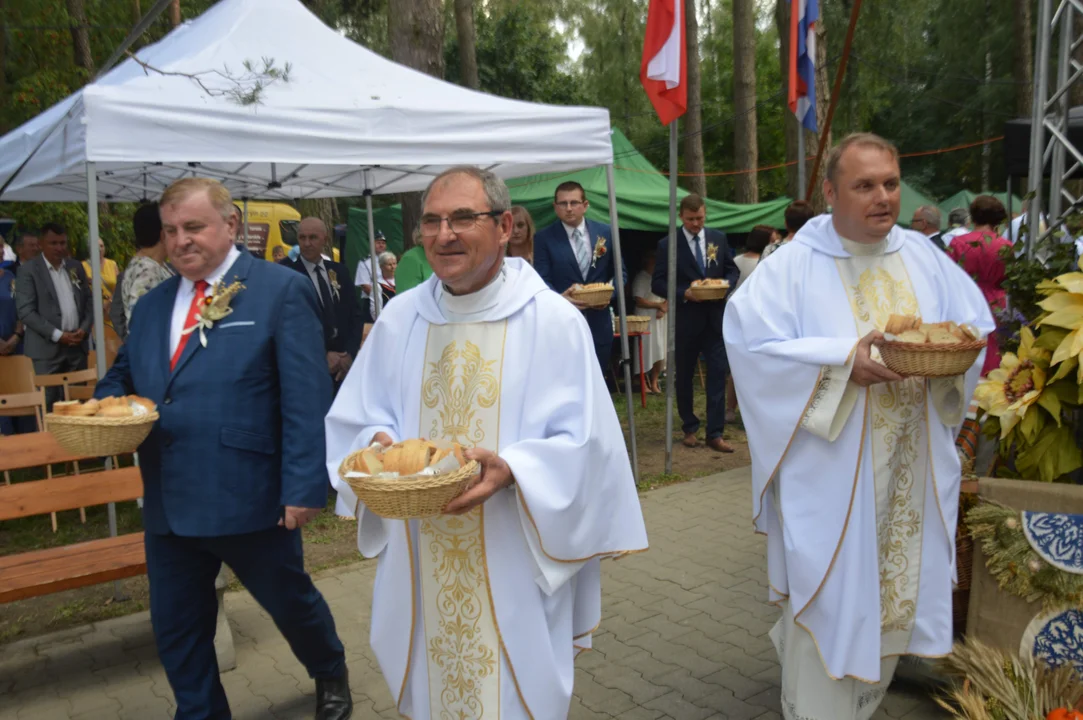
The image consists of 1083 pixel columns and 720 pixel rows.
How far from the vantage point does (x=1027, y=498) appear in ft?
11.3

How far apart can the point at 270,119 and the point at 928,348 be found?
3998 mm

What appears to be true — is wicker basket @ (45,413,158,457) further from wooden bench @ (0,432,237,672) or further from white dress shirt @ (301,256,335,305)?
white dress shirt @ (301,256,335,305)

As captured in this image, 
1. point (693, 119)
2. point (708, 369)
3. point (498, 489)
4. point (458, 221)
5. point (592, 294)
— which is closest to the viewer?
point (498, 489)

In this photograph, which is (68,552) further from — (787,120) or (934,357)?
(787,120)

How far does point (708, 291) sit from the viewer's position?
810 centimetres

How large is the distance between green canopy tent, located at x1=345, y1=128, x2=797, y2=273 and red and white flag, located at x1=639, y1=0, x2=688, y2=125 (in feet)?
11.4

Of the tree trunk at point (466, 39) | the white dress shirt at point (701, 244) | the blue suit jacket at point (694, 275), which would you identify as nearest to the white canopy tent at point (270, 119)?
the blue suit jacket at point (694, 275)

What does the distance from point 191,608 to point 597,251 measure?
4763mm

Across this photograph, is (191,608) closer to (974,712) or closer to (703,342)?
(974,712)

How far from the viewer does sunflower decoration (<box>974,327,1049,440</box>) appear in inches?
137

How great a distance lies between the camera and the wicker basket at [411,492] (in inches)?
84.4

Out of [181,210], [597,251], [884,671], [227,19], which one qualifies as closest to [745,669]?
[884,671]

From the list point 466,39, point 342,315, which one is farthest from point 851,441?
point 466,39

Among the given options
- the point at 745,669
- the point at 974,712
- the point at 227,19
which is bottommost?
the point at 745,669
